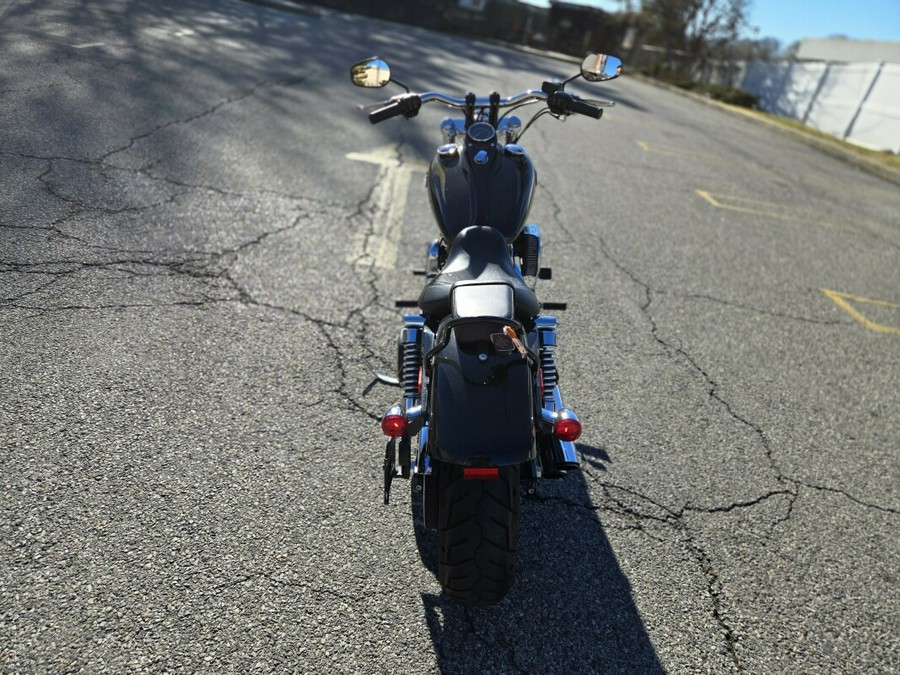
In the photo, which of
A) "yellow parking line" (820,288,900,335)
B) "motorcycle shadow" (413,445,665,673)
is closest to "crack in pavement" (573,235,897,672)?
"motorcycle shadow" (413,445,665,673)

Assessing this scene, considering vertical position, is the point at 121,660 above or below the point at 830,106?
below

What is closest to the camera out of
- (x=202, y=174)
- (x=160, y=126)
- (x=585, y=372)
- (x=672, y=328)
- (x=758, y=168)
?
(x=585, y=372)

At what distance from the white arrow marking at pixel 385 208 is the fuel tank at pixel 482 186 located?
76.6 inches

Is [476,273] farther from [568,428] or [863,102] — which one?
[863,102]

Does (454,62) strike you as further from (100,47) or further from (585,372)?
(585,372)

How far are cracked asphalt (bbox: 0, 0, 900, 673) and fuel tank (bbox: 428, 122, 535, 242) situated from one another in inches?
46.1

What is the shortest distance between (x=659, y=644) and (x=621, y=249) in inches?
165

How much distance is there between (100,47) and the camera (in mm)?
8750

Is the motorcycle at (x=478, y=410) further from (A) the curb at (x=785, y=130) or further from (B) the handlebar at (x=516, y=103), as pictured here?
(A) the curb at (x=785, y=130)

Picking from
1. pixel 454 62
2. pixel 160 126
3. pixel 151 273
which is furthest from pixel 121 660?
pixel 454 62

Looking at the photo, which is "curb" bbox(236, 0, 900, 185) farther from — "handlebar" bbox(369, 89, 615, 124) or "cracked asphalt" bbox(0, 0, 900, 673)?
"handlebar" bbox(369, 89, 615, 124)

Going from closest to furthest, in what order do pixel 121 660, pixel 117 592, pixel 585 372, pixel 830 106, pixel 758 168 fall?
pixel 121 660 → pixel 117 592 → pixel 585 372 → pixel 758 168 → pixel 830 106

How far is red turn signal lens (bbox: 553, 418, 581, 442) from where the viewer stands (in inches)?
81.4

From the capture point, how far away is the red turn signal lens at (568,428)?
2.07 m
